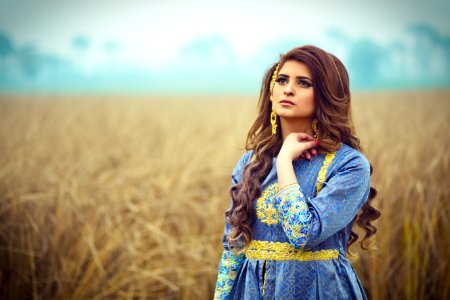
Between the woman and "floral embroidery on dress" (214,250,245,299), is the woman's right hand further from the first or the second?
"floral embroidery on dress" (214,250,245,299)

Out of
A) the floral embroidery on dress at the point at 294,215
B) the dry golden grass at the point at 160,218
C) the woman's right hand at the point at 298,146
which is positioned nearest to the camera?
the floral embroidery on dress at the point at 294,215

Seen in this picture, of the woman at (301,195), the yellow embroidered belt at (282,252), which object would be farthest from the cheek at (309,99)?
the yellow embroidered belt at (282,252)

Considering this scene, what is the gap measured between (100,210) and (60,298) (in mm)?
648

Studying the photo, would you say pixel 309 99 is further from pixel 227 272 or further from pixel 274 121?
pixel 227 272

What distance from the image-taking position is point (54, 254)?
2.75 metres

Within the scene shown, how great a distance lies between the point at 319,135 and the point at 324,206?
25 cm

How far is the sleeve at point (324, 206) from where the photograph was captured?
1174 mm

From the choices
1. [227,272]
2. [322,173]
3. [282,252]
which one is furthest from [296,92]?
[227,272]

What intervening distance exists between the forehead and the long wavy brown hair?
0.04 feet

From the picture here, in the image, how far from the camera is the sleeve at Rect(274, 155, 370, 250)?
1.17 meters

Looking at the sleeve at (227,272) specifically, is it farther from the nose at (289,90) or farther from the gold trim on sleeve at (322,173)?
the nose at (289,90)

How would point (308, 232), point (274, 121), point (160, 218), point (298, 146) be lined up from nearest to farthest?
point (308, 232), point (298, 146), point (274, 121), point (160, 218)

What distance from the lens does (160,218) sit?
3123 millimetres

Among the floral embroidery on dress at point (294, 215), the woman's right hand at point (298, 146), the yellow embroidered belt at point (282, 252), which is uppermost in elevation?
the woman's right hand at point (298, 146)
